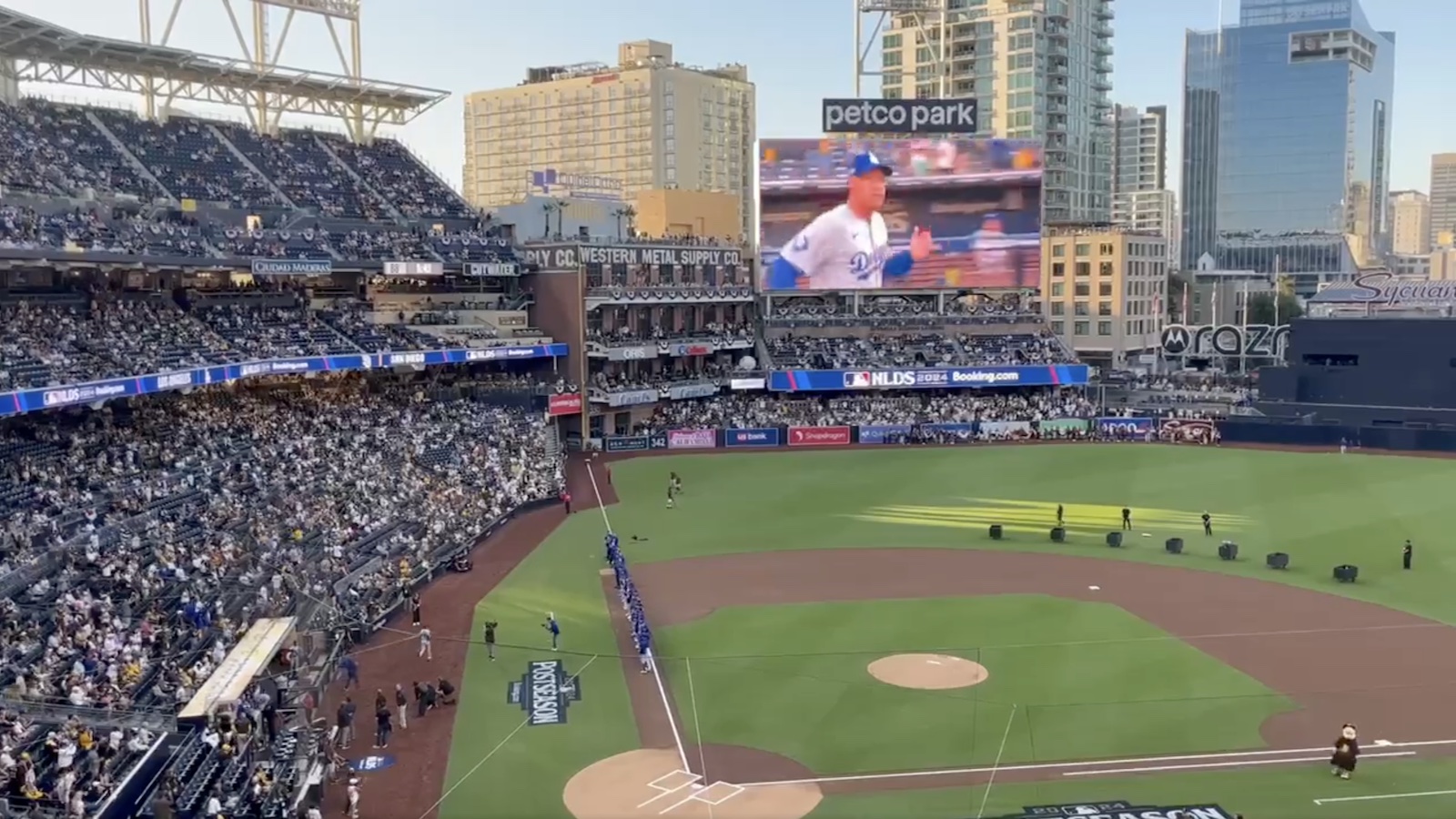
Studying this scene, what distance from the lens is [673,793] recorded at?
60.4ft

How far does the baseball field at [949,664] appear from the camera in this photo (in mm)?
18547

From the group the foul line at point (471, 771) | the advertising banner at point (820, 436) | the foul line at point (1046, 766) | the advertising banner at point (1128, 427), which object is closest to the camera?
the foul line at point (471, 771)

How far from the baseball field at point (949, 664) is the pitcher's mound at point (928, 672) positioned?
79 mm

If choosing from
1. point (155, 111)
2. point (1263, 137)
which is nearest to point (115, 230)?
point (155, 111)

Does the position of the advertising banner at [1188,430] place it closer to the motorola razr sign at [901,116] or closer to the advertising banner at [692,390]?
the motorola razr sign at [901,116]

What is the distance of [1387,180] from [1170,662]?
525ft

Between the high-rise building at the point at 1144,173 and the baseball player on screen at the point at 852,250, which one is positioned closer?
the baseball player on screen at the point at 852,250

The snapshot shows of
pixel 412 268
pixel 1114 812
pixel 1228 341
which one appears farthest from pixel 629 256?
pixel 1114 812

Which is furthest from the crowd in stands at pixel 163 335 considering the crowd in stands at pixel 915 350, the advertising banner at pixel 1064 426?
the advertising banner at pixel 1064 426

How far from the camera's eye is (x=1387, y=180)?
157250 mm

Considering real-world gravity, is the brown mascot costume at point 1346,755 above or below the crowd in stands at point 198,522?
below

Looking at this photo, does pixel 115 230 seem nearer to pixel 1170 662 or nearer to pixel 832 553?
pixel 832 553

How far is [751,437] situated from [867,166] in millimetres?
16631

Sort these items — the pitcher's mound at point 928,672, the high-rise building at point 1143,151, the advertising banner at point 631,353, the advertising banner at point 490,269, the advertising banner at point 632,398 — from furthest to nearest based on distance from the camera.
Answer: the high-rise building at point 1143,151 < the advertising banner at point 631,353 < the advertising banner at point 632,398 < the advertising banner at point 490,269 < the pitcher's mound at point 928,672
